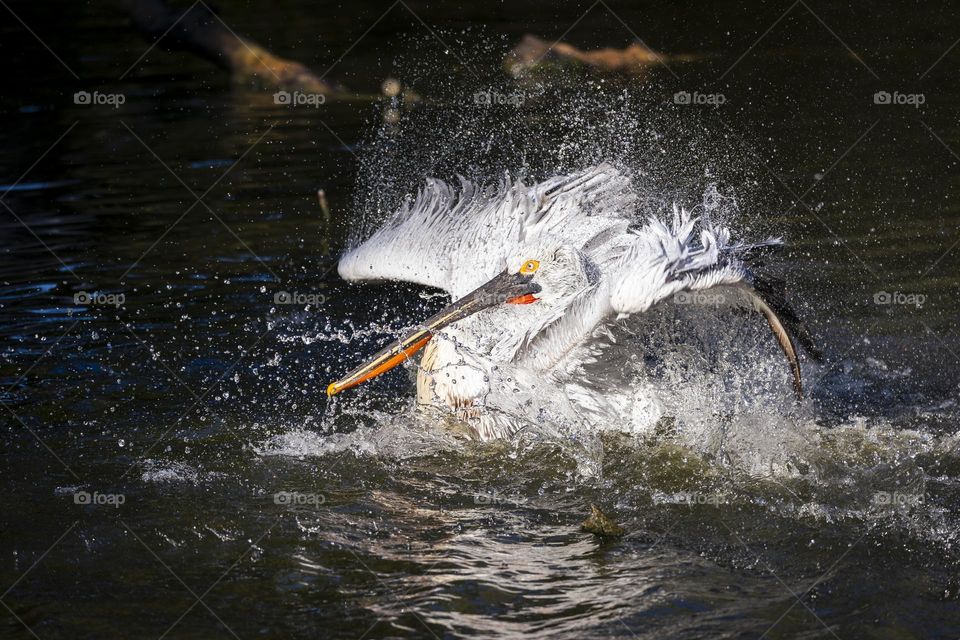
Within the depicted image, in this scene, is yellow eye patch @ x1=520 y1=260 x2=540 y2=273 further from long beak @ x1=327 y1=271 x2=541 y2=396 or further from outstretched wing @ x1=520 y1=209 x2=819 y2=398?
outstretched wing @ x1=520 y1=209 x2=819 y2=398

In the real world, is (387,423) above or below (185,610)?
above

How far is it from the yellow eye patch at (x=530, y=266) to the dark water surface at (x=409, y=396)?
68 centimetres

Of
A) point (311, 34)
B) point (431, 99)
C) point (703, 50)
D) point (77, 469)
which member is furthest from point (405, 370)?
point (311, 34)

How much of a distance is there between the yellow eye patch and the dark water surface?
2.22ft

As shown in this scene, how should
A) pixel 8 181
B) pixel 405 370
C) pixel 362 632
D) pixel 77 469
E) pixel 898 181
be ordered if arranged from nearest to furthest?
pixel 362 632, pixel 77 469, pixel 405 370, pixel 898 181, pixel 8 181

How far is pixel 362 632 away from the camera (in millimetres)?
3941

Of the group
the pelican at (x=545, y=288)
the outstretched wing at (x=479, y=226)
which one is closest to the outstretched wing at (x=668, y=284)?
the pelican at (x=545, y=288)

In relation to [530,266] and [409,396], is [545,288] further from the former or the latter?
[409,396]

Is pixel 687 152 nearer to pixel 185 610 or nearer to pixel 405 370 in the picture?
pixel 405 370

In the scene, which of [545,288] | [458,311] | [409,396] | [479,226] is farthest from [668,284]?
[409,396]

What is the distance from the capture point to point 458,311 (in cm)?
549

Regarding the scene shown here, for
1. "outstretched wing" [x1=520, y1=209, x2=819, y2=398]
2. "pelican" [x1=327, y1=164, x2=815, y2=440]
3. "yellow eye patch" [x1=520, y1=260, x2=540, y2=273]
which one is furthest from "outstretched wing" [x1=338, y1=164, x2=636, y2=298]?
"outstretched wing" [x1=520, y1=209, x2=819, y2=398]

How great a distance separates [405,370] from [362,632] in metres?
2.70

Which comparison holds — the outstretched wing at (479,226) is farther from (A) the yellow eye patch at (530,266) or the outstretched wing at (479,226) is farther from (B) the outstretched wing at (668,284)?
(B) the outstretched wing at (668,284)
